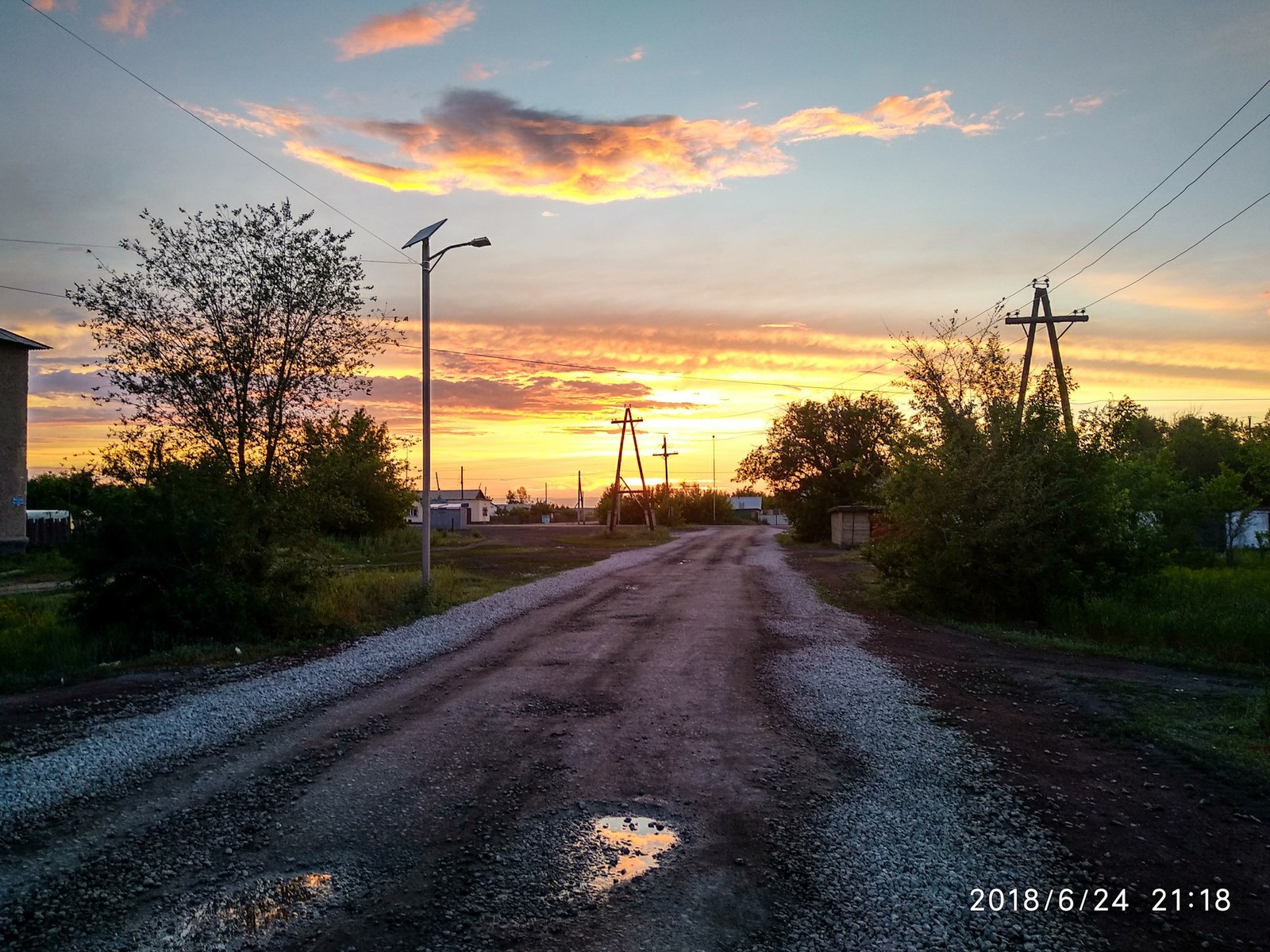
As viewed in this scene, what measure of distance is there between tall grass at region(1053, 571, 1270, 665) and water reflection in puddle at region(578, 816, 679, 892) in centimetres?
1025

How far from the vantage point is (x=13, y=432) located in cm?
3058

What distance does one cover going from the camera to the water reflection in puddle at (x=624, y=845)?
452 cm

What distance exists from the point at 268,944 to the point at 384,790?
205cm

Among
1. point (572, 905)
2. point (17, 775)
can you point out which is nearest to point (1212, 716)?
point (572, 905)

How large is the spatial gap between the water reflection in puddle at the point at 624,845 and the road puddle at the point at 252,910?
1454 millimetres

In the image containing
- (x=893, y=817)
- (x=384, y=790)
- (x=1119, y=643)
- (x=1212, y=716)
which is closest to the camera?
(x=893, y=817)

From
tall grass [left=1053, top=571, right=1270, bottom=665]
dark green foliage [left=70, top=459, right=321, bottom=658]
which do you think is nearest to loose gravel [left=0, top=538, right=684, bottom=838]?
dark green foliage [left=70, top=459, right=321, bottom=658]

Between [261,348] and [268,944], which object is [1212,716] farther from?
[261,348]

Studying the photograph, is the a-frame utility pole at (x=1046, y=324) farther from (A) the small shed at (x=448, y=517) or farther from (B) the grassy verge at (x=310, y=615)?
(A) the small shed at (x=448, y=517)

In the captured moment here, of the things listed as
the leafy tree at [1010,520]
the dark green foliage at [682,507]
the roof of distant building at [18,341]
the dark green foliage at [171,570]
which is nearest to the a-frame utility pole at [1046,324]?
the leafy tree at [1010,520]

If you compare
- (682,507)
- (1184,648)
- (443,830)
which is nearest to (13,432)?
(443,830)

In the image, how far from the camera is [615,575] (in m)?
24.4

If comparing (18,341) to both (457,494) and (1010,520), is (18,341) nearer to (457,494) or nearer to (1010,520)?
(1010,520)

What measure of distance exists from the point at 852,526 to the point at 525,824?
132 ft
